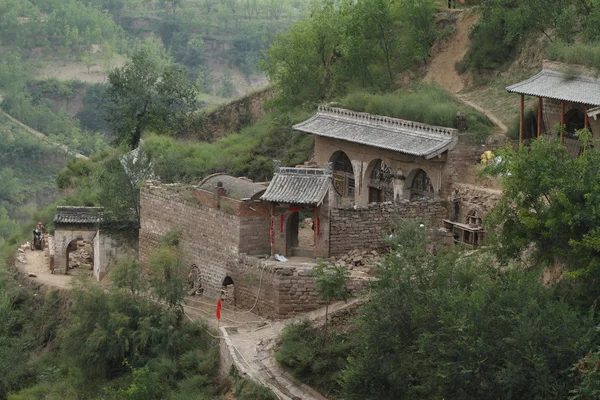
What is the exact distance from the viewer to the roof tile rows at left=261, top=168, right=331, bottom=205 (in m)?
29.6

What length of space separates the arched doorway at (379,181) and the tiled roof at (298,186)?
14.7ft

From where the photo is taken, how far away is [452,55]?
43938 mm

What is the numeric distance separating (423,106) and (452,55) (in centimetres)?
782

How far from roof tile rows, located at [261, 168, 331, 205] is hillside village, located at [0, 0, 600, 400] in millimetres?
46

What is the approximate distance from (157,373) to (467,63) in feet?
62.3

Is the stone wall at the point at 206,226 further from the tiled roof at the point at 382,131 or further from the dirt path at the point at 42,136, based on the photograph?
the dirt path at the point at 42,136

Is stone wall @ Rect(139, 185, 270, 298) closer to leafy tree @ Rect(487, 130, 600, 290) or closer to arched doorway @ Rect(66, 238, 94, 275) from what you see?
arched doorway @ Rect(66, 238, 94, 275)

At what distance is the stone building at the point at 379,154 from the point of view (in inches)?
1298

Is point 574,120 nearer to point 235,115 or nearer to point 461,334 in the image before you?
point 461,334

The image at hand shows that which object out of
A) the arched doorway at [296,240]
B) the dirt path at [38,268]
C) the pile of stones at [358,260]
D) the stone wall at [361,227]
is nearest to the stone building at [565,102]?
the stone wall at [361,227]

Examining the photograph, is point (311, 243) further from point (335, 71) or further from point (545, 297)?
point (335, 71)

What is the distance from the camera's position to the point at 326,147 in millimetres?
36562

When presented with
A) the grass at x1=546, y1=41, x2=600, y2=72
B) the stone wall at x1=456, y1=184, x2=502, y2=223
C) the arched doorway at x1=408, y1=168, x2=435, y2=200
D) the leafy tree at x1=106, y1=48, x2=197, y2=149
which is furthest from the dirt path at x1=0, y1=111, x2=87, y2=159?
the stone wall at x1=456, y1=184, x2=502, y2=223

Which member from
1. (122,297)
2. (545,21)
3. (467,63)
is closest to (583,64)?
(545,21)
